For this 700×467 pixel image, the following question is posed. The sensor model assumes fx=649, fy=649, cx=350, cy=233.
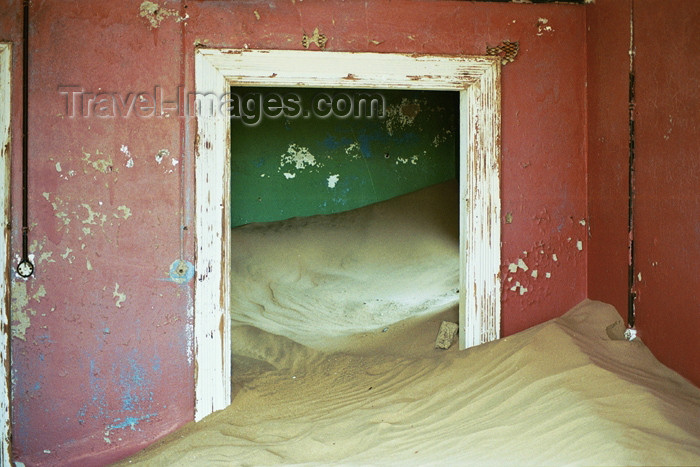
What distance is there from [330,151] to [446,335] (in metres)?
5.30

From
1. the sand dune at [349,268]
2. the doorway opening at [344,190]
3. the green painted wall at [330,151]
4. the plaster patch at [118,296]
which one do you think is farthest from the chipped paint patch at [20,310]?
the green painted wall at [330,151]

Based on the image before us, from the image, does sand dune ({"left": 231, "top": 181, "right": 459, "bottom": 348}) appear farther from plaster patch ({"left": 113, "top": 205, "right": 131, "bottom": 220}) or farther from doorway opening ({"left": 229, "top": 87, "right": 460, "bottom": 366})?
plaster patch ({"left": 113, "top": 205, "right": 131, "bottom": 220})

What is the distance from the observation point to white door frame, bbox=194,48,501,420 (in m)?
3.68

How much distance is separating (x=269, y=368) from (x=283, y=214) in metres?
4.71

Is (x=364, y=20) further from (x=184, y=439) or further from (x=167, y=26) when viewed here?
(x=184, y=439)

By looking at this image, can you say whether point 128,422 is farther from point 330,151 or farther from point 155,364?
point 330,151

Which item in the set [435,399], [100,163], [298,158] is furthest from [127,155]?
[298,158]

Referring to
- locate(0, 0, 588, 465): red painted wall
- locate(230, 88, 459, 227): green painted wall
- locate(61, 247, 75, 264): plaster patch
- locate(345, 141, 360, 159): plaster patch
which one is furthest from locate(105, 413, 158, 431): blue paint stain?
locate(345, 141, 360, 159): plaster patch

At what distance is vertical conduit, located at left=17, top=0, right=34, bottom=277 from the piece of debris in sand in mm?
2573

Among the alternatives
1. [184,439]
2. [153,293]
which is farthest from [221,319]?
[184,439]

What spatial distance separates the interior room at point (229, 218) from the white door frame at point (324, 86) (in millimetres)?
12

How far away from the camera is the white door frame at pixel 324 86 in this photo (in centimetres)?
368

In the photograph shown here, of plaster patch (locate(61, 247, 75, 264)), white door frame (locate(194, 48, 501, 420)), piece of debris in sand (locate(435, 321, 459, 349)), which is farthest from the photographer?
piece of debris in sand (locate(435, 321, 459, 349))

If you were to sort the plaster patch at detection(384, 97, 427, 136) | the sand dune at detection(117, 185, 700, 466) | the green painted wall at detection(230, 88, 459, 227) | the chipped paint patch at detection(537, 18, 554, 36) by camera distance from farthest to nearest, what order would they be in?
1. the plaster patch at detection(384, 97, 427, 136)
2. the green painted wall at detection(230, 88, 459, 227)
3. the chipped paint patch at detection(537, 18, 554, 36)
4. the sand dune at detection(117, 185, 700, 466)
